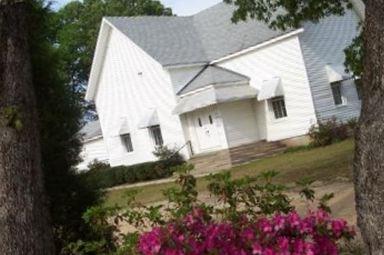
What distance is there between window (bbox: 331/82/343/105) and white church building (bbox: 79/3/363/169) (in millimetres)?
48

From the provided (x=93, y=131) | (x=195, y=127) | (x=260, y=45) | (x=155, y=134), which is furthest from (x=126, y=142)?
(x=260, y=45)

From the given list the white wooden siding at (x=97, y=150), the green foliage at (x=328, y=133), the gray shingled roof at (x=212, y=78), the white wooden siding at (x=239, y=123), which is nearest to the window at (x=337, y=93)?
the green foliage at (x=328, y=133)

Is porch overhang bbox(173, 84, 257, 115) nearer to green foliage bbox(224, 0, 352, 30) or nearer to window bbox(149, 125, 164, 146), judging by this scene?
window bbox(149, 125, 164, 146)

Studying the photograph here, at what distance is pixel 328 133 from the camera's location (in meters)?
28.8

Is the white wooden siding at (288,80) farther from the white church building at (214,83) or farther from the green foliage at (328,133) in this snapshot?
the green foliage at (328,133)

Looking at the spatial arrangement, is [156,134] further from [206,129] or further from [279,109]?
[279,109]

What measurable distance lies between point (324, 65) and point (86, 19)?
118 ft

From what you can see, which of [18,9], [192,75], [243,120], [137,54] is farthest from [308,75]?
[18,9]

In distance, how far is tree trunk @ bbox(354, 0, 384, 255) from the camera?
13.3 feet

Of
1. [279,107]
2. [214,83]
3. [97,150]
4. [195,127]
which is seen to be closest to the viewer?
[279,107]

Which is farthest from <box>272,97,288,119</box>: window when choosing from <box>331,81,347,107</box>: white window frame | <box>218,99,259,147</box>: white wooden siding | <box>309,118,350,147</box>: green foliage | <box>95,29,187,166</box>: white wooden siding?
<box>95,29,187,166</box>: white wooden siding

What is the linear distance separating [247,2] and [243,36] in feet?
52.0

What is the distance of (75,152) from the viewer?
8961mm

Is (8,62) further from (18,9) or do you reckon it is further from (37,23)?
(37,23)
